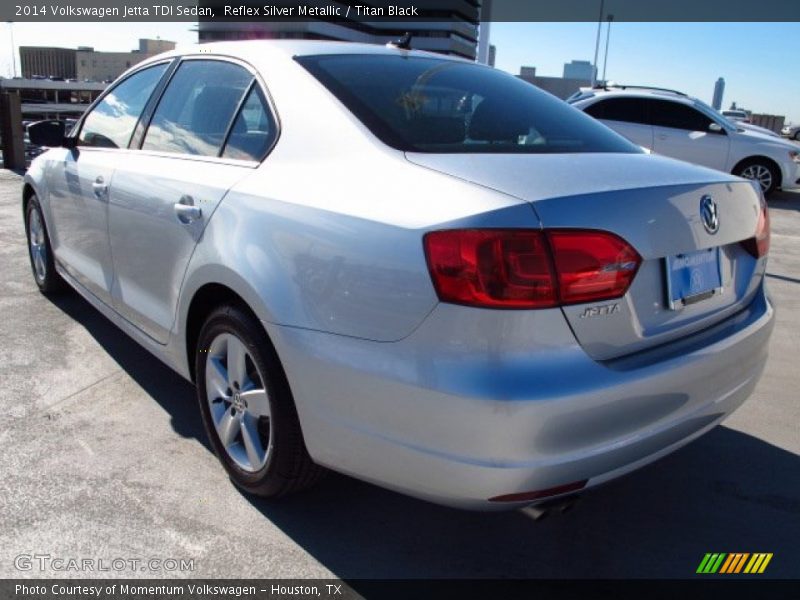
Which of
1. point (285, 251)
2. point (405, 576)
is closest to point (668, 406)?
point (405, 576)

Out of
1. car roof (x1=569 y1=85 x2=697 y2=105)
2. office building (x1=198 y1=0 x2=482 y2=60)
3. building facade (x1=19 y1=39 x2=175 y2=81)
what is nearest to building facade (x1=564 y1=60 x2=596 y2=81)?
office building (x1=198 y1=0 x2=482 y2=60)

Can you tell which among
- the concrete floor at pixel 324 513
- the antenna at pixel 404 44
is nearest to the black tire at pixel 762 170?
the concrete floor at pixel 324 513

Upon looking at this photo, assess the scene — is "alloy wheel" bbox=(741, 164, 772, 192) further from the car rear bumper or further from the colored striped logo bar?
the car rear bumper

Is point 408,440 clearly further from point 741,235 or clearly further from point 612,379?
point 741,235

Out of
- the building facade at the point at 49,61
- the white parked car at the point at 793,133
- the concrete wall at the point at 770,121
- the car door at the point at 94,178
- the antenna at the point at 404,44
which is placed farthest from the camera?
the building facade at the point at 49,61

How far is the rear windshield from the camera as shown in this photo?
237cm

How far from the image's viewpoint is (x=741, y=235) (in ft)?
7.81

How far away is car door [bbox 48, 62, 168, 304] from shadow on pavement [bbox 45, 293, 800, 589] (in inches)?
68.3

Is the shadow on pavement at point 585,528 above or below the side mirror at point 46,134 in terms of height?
below

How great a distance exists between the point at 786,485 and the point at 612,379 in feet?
4.78

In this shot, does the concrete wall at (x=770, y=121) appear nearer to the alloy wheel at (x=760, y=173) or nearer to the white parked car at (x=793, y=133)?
the white parked car at (x=793, y=133)

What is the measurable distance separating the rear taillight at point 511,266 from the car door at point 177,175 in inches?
40.4

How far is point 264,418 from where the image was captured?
2.49 metres

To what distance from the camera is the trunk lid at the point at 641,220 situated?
1892mm
